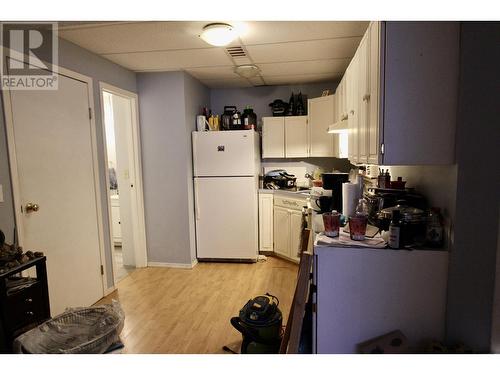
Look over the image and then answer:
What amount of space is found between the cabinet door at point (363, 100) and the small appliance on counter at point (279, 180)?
1946 millimetres

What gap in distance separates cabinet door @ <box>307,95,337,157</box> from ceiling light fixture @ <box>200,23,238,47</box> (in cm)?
163

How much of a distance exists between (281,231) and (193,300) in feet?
4.68

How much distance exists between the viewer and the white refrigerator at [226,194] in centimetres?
357

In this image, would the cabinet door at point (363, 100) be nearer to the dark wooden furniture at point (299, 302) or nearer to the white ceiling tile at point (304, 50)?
the white ceiling tile at point (304, 50)

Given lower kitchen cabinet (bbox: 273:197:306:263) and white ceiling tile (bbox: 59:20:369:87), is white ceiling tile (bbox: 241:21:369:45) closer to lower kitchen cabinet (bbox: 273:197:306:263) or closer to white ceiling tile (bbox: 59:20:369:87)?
white ceiling tile (bbox: 59:20:369:87)

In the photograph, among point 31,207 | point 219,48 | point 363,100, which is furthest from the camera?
point 219,48

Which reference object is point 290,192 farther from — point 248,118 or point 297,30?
point 297,30

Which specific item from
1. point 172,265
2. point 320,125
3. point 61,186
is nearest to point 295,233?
point 320,125

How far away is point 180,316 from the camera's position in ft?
8.23

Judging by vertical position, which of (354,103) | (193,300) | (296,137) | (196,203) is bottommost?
(193,300)

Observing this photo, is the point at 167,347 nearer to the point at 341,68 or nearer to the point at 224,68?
the point at 224,68

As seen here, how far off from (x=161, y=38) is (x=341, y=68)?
6.63 ft

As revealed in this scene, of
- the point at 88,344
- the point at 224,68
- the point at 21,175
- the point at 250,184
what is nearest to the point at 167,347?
the point at 88,344

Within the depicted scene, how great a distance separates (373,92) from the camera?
157 cm
